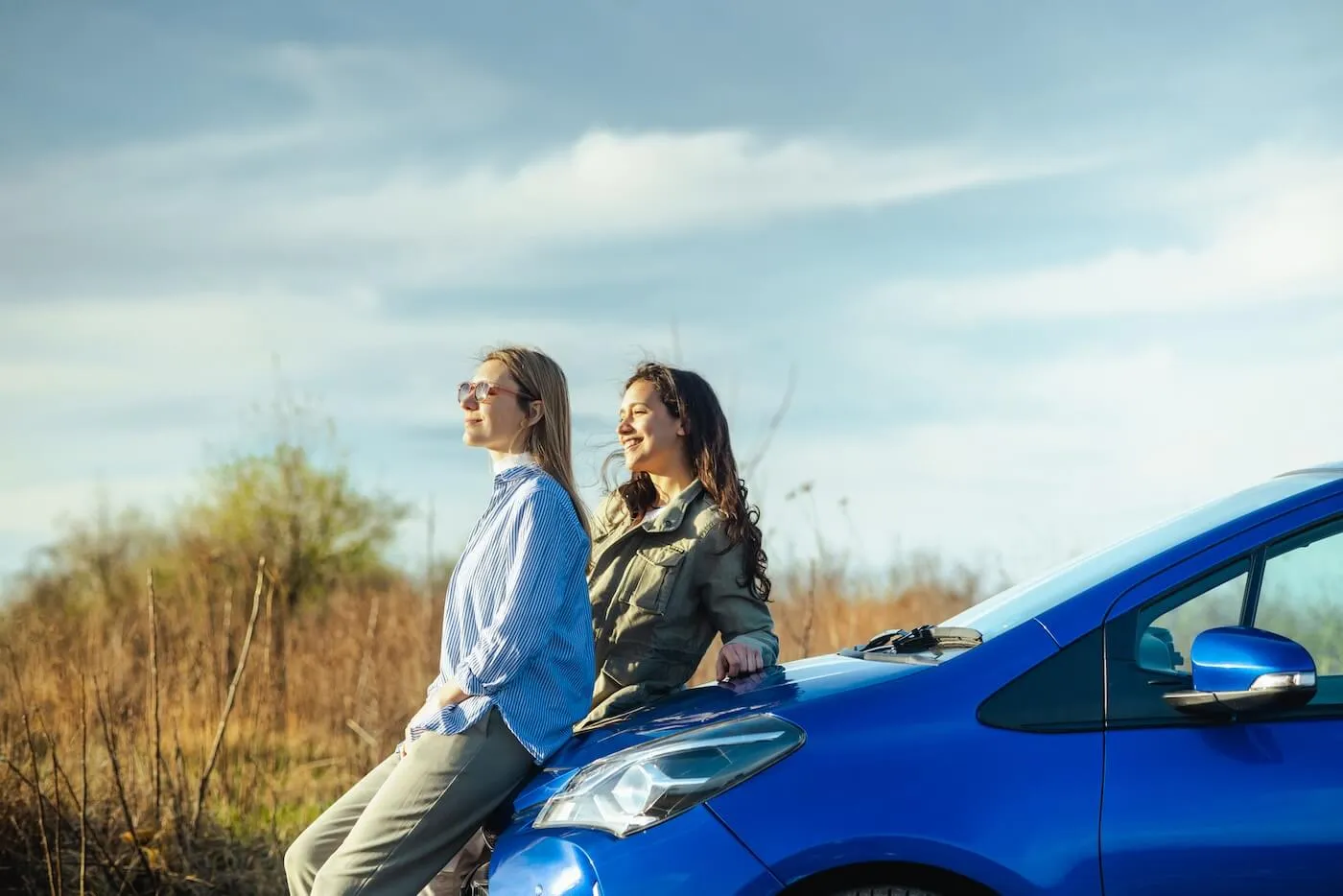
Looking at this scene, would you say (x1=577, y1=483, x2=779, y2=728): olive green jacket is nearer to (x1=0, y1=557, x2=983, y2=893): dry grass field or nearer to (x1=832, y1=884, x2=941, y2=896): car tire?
(x1=832, y1=884, x2=941, y2=896): car tire

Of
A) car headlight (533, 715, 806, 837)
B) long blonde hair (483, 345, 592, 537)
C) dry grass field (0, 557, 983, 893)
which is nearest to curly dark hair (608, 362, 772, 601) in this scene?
long blonde hair (483, 345, 592, 537)

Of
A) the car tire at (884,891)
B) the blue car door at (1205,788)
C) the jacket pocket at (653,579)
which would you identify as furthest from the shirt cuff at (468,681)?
the blue car door at (1205,788)

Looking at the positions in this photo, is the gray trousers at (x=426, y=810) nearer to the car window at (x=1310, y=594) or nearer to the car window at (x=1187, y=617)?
the car window at (x=1187, y=617)

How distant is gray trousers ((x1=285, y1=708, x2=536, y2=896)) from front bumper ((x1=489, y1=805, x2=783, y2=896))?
0.50 meters

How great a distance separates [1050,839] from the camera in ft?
8.99

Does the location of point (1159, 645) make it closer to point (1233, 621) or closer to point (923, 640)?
point (1233, 621)

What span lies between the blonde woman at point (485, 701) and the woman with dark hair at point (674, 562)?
1.18 ft

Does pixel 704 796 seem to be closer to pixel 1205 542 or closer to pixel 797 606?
pixel 1205 542

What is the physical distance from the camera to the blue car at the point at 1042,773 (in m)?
2.73

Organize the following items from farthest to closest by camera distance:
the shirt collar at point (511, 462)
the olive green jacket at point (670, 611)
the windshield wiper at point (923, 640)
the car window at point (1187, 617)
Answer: the olive green jacket at point (670, 611), the shirt collar at point (511, 462), the windshield wiper at point (923, 640), the car window at point (1187, 617)

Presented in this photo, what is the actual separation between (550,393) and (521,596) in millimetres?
688

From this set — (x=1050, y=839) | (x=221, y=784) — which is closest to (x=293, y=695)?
(x=221, y=784)

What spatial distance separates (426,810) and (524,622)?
20.3 inches

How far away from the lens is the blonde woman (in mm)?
3418
